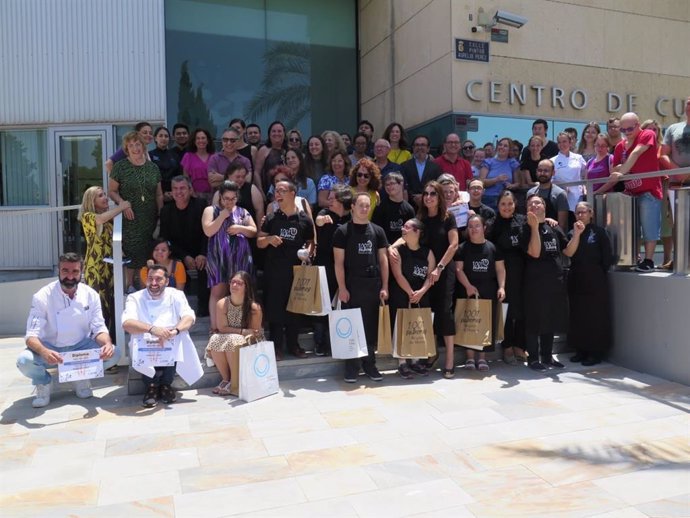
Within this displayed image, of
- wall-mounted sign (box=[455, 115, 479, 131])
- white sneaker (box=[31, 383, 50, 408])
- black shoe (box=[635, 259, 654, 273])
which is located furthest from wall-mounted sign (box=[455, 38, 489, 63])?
white sneaker (box=[31, 383, 50, 408])

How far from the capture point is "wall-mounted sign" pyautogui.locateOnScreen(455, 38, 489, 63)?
9648mm

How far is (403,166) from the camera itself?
23.8 ft

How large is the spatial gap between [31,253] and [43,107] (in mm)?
2429

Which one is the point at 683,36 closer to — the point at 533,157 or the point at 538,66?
the point at 538,66

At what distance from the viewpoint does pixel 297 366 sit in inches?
233

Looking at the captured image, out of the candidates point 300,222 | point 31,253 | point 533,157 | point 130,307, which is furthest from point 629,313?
point 31,253

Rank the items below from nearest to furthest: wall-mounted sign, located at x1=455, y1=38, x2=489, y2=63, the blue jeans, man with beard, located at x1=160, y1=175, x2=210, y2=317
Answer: the blue jeans → man with beard, located at x1=160, y1=175, x2=210, y2=317 → wall-mounted sign, located at x1=455, y1=38, x2=489, y2=63

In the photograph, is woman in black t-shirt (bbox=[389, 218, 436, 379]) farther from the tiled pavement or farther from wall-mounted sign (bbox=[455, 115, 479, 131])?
wall-mounted sign (bbox=[455, 115, 479, 131])

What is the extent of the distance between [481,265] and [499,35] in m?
5.57

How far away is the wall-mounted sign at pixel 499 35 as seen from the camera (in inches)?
388

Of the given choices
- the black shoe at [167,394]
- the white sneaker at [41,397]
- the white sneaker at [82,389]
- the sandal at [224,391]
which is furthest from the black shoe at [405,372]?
the white sneaker at [41,397]

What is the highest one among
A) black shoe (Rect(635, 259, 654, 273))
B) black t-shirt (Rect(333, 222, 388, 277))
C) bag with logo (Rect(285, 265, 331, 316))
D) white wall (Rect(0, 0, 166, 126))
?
white wall (Rect(0, 0, 166, 126))

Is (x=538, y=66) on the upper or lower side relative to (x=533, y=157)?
upper

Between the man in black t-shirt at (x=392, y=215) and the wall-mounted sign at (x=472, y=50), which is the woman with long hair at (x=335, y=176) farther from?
the wall-mounted sign at (x=472, y=50)
